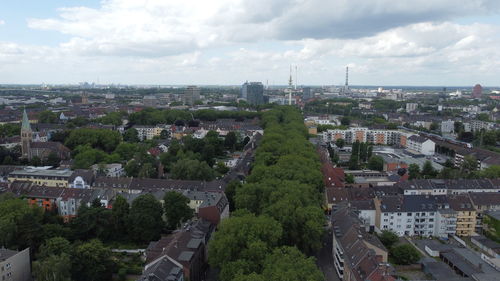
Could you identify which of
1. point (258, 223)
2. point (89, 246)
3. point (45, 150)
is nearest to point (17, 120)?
point (45, 150)

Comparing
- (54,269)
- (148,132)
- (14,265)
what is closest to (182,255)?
(54,269)

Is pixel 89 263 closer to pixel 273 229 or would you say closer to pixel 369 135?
pixel 273 229

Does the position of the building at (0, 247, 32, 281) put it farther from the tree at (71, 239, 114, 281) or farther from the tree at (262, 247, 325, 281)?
the tree at (262, 247, 325, 281)

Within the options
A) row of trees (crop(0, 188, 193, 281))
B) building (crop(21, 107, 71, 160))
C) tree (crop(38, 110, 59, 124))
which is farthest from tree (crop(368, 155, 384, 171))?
tree (crop(38, 110, 59, 124))

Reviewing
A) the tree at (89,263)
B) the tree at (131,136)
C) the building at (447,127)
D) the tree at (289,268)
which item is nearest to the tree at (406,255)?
the tree at (289,268)

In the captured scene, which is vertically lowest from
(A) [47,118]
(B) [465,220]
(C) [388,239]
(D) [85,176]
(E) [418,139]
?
(C) [388,239]

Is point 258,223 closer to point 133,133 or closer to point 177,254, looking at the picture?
point 177,254

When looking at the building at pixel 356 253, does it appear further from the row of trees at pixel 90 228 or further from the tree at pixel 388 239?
the row of trees at pixel 90 228
